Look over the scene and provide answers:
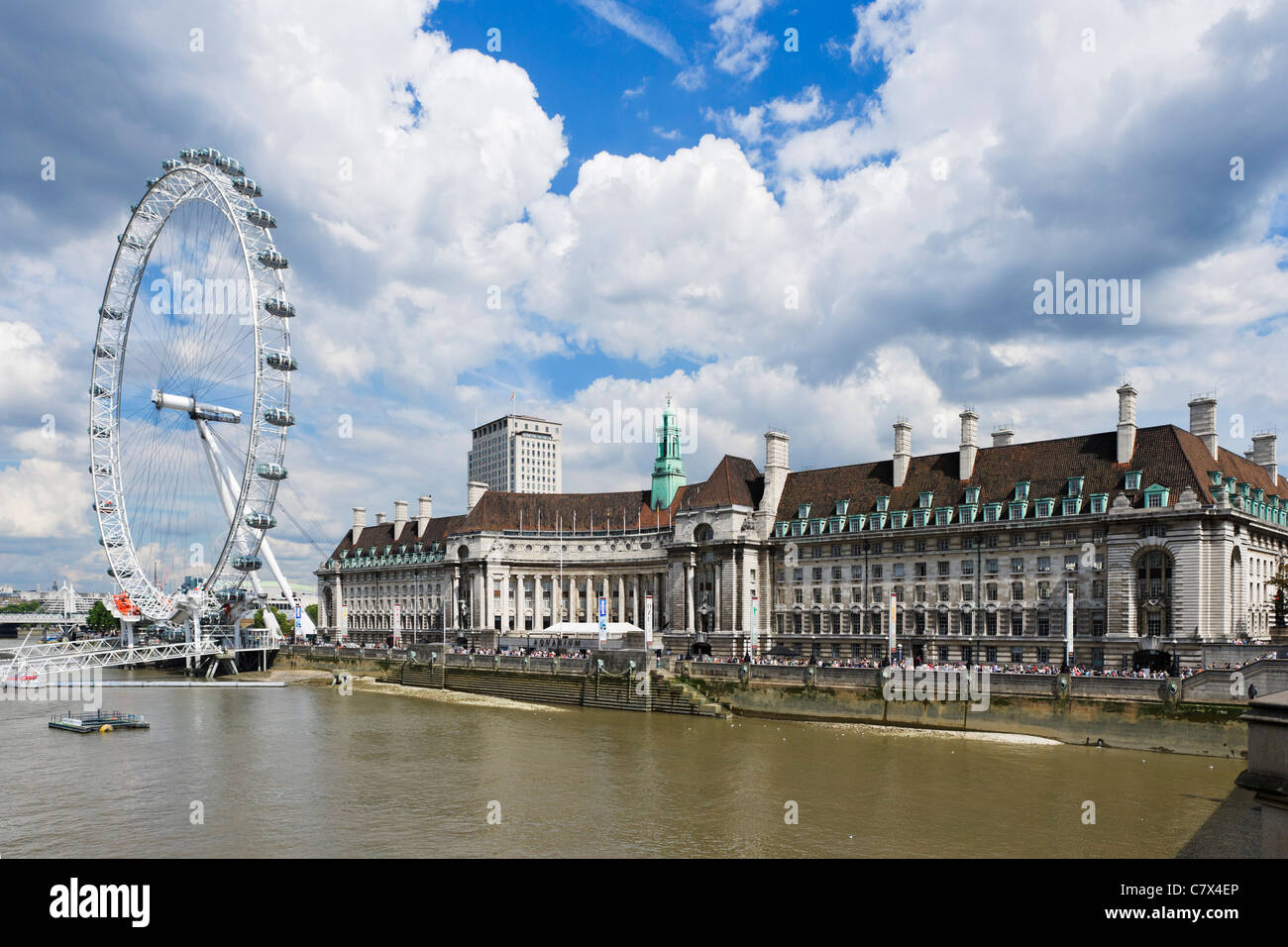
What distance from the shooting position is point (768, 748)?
159 feet

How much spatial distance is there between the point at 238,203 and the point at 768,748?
2609 inches

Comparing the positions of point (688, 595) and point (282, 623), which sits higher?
point (688, 595)

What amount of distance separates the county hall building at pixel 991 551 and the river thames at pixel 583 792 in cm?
1623

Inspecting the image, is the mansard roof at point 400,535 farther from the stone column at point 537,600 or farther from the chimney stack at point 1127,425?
the chimney stack at point 1127,425

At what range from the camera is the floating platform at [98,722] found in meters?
53.2

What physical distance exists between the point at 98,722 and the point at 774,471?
58.8 meters

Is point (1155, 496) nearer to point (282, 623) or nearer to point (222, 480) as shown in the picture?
point (222, 480)

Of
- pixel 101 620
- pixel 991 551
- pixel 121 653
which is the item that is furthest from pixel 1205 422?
pixel 101 620

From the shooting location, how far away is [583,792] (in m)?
37.3

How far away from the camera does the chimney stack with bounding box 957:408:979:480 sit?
237ft

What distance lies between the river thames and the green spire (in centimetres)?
6067

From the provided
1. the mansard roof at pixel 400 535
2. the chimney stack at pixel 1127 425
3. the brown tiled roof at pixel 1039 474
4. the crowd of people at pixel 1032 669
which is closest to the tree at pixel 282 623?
the mansard roof at pixel 400 535

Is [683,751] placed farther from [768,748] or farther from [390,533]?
[390,533]
